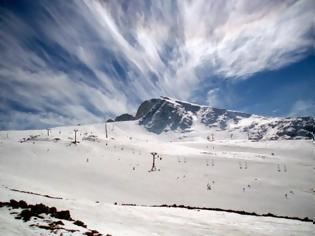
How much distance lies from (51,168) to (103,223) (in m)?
37.5

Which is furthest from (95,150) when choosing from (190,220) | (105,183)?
(190,220)

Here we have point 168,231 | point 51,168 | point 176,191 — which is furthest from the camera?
point 51,168

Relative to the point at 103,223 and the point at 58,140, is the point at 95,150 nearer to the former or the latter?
the point at 58,140

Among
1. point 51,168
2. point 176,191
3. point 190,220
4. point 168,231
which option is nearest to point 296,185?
point 176,191

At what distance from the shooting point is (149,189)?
40.3 meters

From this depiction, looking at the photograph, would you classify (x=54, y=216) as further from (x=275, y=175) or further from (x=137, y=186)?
(x=275, y=175)

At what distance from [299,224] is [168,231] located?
29.0ft

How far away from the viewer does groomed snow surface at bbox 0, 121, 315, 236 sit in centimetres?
1576

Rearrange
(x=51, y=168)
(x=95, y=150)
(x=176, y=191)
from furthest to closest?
(x=95, y=150)
(x=51, y=168)
(x=176, y=191)

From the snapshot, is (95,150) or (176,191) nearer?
(176,191)

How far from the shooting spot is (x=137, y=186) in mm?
41625

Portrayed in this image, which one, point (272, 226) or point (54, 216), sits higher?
point (54, 216)

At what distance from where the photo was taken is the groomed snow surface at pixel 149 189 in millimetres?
15758

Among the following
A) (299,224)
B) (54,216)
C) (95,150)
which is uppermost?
(95,150)
